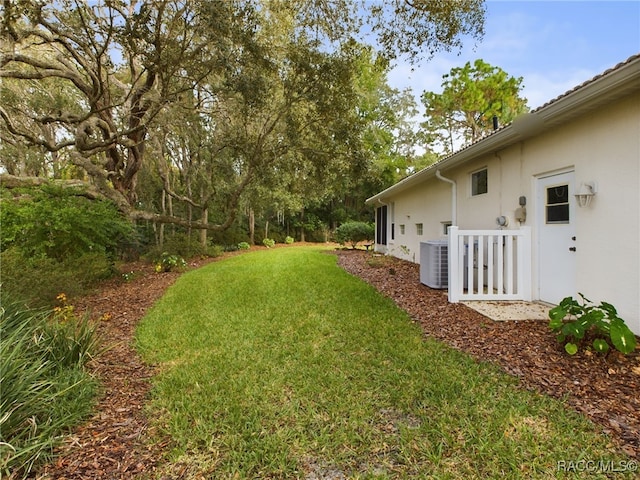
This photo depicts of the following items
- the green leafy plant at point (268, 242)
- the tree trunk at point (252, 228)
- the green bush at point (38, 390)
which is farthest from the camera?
the green leafy plant at point (268, 242)

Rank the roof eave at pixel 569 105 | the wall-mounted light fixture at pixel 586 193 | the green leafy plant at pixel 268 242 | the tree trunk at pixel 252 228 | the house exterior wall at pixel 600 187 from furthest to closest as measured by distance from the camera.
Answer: the green leafy plant at pixel 268 242 < the tree trunk at pixel 252 228 < the wall-mounted light fixture at pixel 586 193 < the house exterior wall at pixel 600 187 < the roof eave at pixel 569 105

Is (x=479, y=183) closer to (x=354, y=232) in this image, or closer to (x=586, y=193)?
(x=586, y=193)

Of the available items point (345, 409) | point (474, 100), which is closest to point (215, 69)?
point (345, 409)

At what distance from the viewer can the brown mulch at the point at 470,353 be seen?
78.7 inches

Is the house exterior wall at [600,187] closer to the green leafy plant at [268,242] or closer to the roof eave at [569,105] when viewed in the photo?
the roof eave at [569,105]

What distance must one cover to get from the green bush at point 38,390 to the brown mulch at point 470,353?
123mm

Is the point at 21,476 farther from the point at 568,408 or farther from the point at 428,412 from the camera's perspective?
the point at 568,408

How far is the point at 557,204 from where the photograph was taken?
4.61m

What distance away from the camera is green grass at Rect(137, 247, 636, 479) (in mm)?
1921

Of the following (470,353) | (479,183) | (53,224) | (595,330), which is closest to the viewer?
(595,330)

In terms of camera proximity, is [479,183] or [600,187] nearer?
[600,187]

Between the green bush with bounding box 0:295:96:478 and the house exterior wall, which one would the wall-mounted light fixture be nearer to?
the house exterior wall

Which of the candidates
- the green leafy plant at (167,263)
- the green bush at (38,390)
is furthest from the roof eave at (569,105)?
the green leafy plant at (167,263)

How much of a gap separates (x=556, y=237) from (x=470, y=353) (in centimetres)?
256
